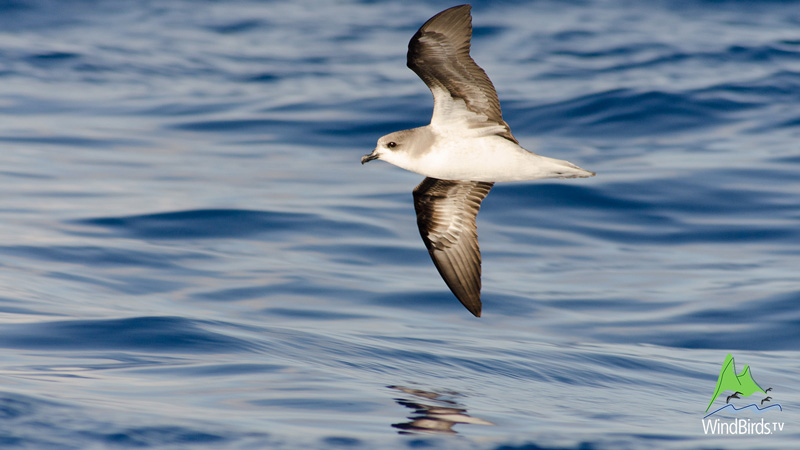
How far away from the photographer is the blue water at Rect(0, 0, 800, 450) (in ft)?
24.1

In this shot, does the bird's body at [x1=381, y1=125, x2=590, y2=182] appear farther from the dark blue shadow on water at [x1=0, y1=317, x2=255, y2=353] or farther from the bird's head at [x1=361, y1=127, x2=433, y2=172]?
the dark blue shadow on water at [x1=0, y1=317, x2=255, y2=353]

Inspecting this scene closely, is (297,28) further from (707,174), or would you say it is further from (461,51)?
(461,51)

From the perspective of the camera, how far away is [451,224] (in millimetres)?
7926

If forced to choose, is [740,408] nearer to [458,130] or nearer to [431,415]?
[431,415]

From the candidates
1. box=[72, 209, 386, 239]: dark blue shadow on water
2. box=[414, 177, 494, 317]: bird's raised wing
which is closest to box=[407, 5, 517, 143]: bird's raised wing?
box=[414, 177, 494, 317]: bird's raised wing

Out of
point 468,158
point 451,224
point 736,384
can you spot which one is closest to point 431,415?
point 451,224

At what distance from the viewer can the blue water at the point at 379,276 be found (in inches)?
289

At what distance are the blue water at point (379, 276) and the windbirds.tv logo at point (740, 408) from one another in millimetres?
153

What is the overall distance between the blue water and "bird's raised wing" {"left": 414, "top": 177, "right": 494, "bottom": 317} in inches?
42.0

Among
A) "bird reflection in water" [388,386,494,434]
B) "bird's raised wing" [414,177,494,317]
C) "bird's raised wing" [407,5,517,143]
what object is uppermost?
"bird's raised wing" [407,5,517,143]

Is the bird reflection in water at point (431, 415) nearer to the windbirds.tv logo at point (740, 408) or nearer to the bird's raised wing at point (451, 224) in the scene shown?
the bird's raised wing at point (451, 224)

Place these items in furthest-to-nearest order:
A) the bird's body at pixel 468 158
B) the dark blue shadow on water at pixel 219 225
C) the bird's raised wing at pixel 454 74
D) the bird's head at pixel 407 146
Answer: the dark blue shadow on water at pixel 219 225, the bird's head at pixel 407 146, the bird's body at pixel 468 158, the bird's raised wing at pixel 454 74

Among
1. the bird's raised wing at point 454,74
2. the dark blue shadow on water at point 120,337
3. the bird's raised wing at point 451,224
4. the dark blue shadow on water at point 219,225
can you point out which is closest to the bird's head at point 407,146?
the bird's raised wing at point 454,74

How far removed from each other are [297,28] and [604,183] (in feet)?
53.2
